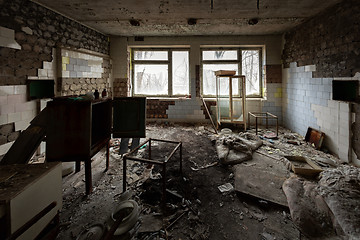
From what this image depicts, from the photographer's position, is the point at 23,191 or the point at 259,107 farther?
the point at 259,107

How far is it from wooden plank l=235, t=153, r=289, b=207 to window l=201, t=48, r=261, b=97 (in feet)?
12.0

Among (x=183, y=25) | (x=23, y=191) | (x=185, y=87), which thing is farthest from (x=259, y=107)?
(x=23, y=191)

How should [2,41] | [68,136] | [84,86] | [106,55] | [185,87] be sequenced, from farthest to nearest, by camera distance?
1. [185,87]
2. [106,55]
3. [84,86]
4. [2,41]
5. [68,136]

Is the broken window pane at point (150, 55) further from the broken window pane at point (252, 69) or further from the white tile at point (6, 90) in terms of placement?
the white tile at point (6, 90)

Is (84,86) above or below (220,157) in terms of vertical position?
above

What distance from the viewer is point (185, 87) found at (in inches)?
272

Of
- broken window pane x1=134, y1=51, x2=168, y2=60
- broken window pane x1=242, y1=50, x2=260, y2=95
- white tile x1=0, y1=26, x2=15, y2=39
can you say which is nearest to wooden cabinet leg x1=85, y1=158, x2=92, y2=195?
white tile x1=0, y1=26, x2=15, y2=39

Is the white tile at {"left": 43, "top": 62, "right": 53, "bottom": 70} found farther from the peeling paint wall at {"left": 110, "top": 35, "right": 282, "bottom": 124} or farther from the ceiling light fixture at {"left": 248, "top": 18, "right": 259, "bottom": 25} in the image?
the ceiling light fixture at {"left": 248, "top": 18, "right": 259, "bottom": 25}

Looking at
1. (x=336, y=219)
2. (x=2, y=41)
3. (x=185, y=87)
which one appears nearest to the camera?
(x=336, y=219)

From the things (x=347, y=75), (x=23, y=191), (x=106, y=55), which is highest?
(x=106, y=55)

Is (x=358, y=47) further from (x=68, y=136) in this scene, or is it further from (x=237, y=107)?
(x=68, y=136)

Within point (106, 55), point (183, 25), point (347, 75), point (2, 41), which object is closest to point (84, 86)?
point (106, 55)

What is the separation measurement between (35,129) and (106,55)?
4418 millimetres

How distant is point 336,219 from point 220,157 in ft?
6.09
